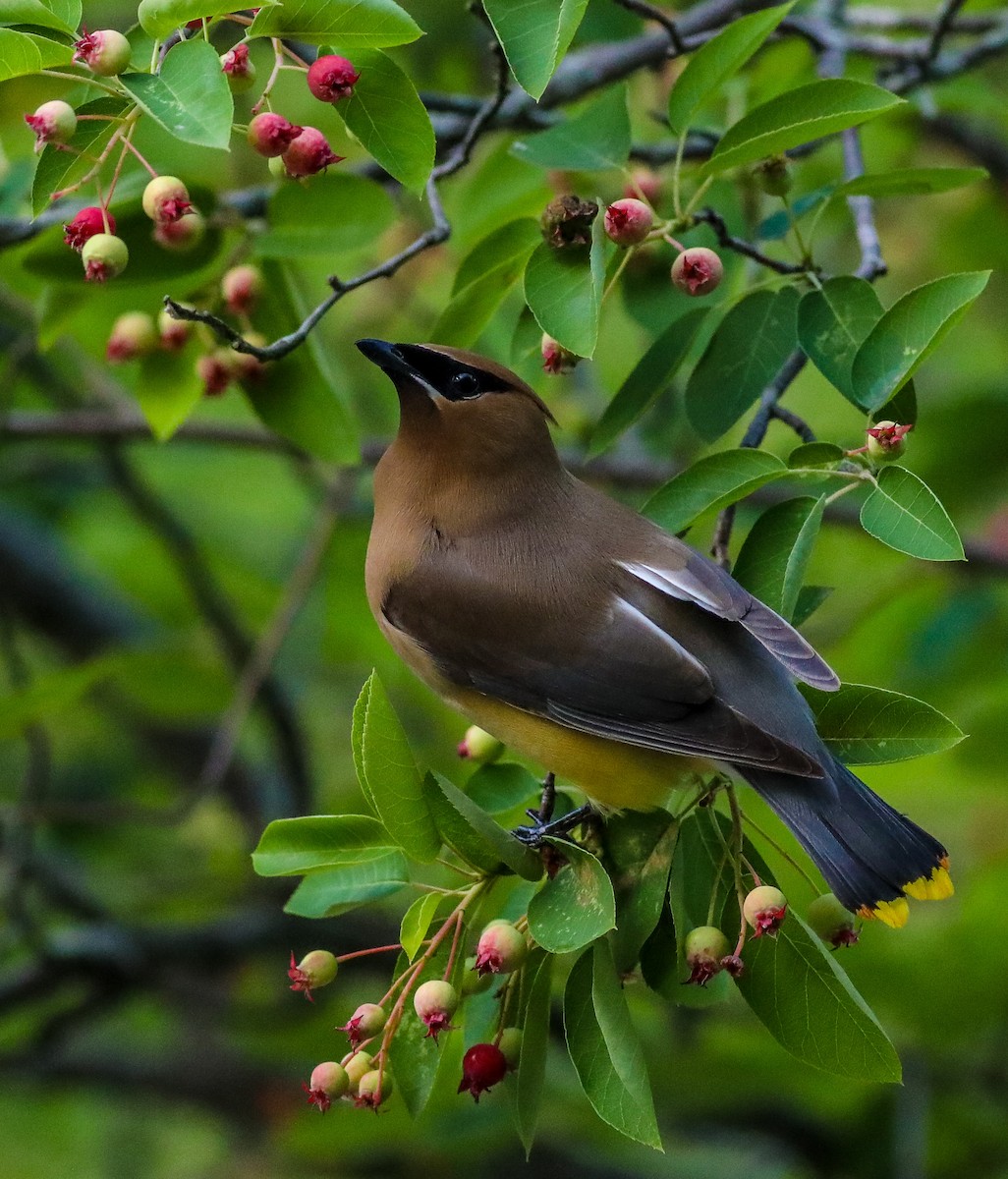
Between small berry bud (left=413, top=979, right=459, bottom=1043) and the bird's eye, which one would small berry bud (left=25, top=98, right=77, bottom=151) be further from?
small berry bud (left=413, top=979, right=459, bottom=1043)

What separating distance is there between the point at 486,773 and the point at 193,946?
2472 millimetres

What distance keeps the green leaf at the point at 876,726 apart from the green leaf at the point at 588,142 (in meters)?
1.19

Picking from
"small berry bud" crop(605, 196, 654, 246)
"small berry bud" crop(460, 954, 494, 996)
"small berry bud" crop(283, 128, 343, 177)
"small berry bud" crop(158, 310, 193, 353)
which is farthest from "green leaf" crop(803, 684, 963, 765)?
"small berry bud" crop(158, 310, 193, 353)

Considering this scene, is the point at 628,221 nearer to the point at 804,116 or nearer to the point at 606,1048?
the point at 804,116

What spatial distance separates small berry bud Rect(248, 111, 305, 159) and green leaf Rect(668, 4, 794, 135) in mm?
805

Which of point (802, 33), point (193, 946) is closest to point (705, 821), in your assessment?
point (802, 33)

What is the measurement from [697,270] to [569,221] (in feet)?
0.83

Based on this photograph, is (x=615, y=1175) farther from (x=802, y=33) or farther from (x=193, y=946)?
(x=802, y=33)

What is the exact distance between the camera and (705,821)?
2.91 meters

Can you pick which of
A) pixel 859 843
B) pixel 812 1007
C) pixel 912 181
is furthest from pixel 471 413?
pixel 812 1007

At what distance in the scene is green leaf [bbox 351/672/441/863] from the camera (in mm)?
2570

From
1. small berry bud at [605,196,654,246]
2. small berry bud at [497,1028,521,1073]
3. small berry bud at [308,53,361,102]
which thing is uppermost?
small berry bud at [308,53,361,102]

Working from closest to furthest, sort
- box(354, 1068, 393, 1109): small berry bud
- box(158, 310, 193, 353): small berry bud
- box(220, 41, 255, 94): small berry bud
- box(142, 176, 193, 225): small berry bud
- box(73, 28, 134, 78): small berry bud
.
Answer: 1. box(73, 28, 134, 78): small berry bud
2. box(354, 1068, 393, 1109): small berry bud
3. box(220, 41, 255, 94): small berry bud
4. box(142, 176, 193, 225): small berry bud
5. box(158, 310, 193, 353): small berry bud

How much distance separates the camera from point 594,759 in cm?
318
